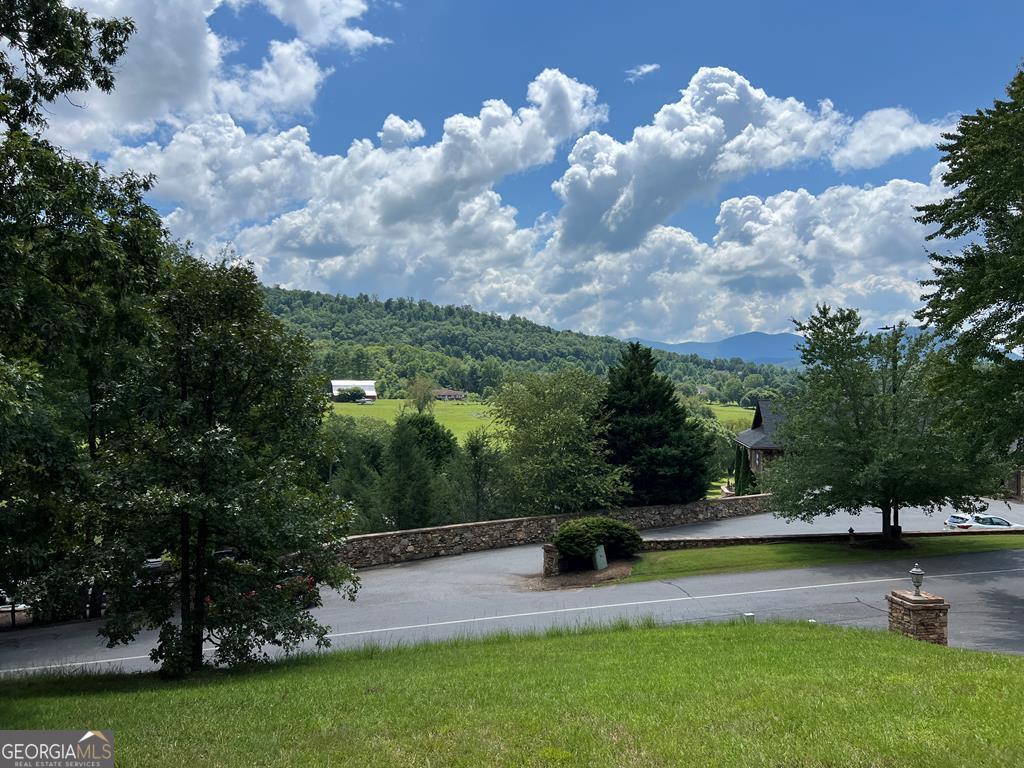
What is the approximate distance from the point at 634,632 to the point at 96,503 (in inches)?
369

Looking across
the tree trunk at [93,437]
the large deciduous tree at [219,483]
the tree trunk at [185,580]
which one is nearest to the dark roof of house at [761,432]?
the tree trunk at [93,437]

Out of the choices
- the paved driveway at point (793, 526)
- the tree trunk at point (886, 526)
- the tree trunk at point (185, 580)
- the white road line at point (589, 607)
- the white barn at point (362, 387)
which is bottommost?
the paved driveway at point (793, 526)

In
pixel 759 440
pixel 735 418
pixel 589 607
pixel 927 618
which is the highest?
pixel 735 418

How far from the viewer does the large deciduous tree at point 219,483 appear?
34.1ft

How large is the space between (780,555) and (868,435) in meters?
4.83

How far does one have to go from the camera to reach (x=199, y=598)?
11.3 meters

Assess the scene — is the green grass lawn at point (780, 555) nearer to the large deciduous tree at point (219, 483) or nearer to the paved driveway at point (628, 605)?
the paved driveway at point (628, 605)

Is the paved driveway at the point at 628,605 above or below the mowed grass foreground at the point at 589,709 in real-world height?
below

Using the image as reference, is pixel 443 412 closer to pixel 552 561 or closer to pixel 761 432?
pixel 761 432

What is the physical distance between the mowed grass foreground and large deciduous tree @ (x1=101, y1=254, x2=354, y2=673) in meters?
1.03

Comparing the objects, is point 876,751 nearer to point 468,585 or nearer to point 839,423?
point 468,585

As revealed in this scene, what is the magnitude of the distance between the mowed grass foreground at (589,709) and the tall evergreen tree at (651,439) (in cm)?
2196

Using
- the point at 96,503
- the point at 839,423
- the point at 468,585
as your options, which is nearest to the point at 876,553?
the point at 839,423

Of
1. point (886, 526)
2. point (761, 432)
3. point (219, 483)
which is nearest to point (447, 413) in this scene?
point (761, 432)
